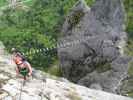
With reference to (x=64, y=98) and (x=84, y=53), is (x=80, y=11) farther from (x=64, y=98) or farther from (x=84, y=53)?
(x=64, y=98)

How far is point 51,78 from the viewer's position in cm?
1770

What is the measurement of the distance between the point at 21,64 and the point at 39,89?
1.29m

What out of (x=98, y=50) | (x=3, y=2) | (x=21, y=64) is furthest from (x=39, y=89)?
(x=3, y=2)

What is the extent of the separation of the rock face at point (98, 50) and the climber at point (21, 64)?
9.54 m

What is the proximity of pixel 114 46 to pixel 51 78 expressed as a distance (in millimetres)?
8966

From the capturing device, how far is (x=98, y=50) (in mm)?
26125

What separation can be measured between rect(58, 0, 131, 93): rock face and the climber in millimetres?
9542

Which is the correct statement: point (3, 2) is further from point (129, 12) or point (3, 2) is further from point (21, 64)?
point (21, 64)

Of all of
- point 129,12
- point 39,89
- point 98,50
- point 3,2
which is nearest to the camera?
point 39,89

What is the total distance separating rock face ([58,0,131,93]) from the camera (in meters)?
25.2

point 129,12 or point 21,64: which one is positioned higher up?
point 129,12

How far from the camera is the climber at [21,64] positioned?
52.2 ft

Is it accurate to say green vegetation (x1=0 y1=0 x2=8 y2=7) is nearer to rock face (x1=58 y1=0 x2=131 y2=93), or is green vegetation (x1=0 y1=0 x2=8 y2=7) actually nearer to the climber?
rock face (x1=58 y1=0 x2=131 y2=93)

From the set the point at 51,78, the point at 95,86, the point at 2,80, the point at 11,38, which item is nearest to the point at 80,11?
the point at 95,86
